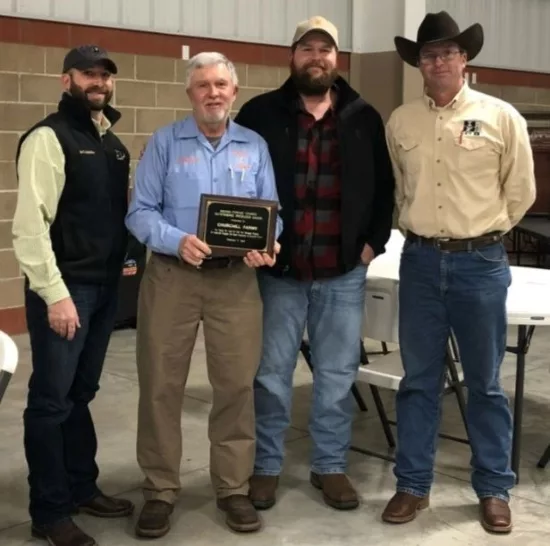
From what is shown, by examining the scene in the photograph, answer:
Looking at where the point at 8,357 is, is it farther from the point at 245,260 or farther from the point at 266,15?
the point at 266,15

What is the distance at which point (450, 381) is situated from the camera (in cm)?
364

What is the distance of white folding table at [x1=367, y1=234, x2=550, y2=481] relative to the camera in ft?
10.5

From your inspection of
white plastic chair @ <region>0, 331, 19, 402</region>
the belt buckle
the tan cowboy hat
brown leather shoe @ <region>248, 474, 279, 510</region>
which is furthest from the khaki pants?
the tan cowboy hat

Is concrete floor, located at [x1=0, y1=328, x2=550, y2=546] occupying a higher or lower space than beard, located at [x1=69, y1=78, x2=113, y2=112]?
lower

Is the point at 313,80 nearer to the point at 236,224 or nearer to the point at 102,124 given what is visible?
the point at 236,224

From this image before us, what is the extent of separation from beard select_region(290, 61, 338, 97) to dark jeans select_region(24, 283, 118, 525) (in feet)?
3.14

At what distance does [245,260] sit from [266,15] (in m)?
5.00

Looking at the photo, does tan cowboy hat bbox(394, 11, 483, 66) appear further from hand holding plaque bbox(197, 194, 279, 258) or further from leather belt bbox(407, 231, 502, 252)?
hand holding plaque bbox(197, 194, 279, 258)

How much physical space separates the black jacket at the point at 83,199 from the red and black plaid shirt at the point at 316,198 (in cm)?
68

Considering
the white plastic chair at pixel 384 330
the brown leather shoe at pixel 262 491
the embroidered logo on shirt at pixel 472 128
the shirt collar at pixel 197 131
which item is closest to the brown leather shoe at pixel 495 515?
the white plastic chair at pixel 384 330

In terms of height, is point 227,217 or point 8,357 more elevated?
point 227,217

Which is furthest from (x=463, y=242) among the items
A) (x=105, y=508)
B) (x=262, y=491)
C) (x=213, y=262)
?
(x=105, y=508)

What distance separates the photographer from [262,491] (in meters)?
3.25

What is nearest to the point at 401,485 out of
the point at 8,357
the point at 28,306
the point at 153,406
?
the point at 153,406
